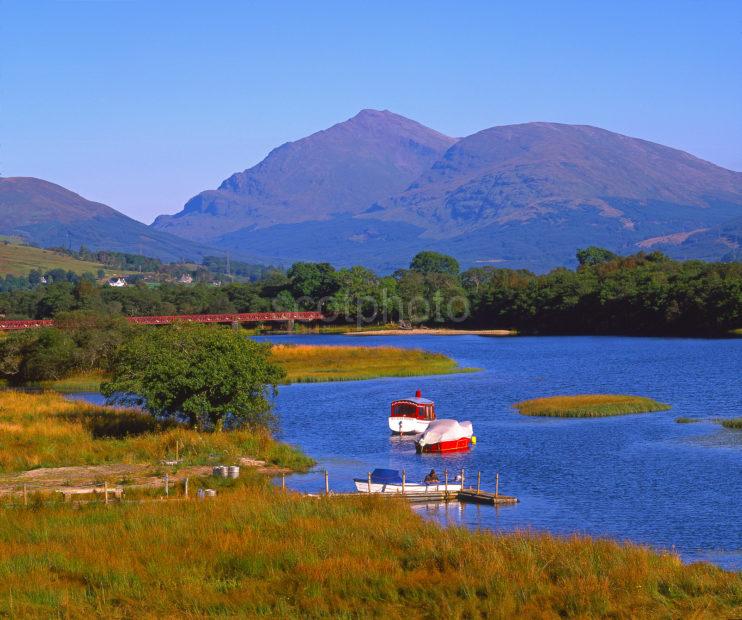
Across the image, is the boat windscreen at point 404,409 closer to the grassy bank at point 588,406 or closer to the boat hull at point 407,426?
the boat hull at point 407,426

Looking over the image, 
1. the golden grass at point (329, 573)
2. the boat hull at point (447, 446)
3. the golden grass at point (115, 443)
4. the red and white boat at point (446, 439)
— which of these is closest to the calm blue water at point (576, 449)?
the boat hull at point (447, 446)

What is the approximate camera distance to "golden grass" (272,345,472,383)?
105875 millimetres

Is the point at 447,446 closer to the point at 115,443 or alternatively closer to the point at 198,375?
the point at 198,375

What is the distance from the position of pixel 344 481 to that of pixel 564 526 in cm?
1241

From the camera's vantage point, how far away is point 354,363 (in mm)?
114125

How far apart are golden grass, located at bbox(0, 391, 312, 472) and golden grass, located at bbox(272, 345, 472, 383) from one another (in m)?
43.6

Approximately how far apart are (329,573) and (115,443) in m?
28.6

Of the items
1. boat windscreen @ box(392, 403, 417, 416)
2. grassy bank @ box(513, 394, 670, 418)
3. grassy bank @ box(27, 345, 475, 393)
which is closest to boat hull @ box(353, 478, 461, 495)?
boat windscreen @ box(392, 403, 417, 416)

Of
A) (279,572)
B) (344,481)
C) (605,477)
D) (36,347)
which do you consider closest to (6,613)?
(279,572)

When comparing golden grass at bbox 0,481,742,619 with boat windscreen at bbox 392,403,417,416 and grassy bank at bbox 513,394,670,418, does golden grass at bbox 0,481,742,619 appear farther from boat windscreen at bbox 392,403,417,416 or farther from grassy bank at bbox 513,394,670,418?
grassy bank at bbox 513,394,670,418

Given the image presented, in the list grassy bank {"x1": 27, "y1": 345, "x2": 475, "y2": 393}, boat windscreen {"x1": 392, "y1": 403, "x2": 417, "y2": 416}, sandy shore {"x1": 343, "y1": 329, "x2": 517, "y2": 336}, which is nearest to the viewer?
boat windscreen {"x1": 392, "y1": 403, "x2": 417, "y2": 416}

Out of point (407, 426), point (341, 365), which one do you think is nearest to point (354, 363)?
point (341, 365)

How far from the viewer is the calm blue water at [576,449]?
39812 millimetres

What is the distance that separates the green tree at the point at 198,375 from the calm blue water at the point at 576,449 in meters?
5.27
